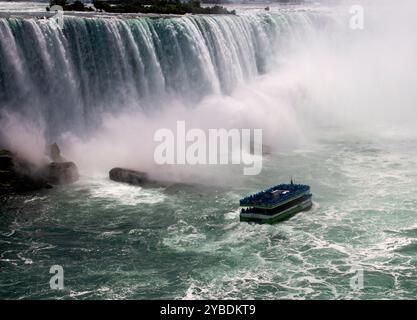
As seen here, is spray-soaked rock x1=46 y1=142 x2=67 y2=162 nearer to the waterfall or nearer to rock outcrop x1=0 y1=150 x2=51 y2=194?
rock outcrop x1=0 y1=150 x2=51 y2=194

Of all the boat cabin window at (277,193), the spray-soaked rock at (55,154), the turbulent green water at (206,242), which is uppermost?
the spray-soaked rock at (55,154)

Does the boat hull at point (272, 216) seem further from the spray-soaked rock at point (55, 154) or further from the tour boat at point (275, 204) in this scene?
the spray-soaked rock at point (55, 154)

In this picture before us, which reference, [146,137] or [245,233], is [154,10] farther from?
[245,233]

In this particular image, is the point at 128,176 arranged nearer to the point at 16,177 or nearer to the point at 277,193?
the point at 16,177

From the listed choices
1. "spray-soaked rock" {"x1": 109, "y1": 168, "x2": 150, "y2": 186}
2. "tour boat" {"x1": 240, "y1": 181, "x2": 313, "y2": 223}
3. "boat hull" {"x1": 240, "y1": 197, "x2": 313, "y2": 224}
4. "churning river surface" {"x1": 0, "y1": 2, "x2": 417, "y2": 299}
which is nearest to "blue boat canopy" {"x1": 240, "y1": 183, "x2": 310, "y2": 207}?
"tour boat" {"x1": 240, "y1": 181, "x2": 313, "y2": 223}

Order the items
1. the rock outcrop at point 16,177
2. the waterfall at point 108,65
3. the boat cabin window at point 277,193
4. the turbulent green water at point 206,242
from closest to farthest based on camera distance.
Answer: the turbulent green water at point 206,242 < the boat cabin window at point 277,193 < the rock outcrop at point 16,177 < the waterfall at point 108,65

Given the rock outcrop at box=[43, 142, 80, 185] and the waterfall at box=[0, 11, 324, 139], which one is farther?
the waterfall at box=[0, 11, 324, 139]

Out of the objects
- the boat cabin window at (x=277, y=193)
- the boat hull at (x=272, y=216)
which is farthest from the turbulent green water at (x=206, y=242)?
the boat cabin window at (x=277, y=193)
